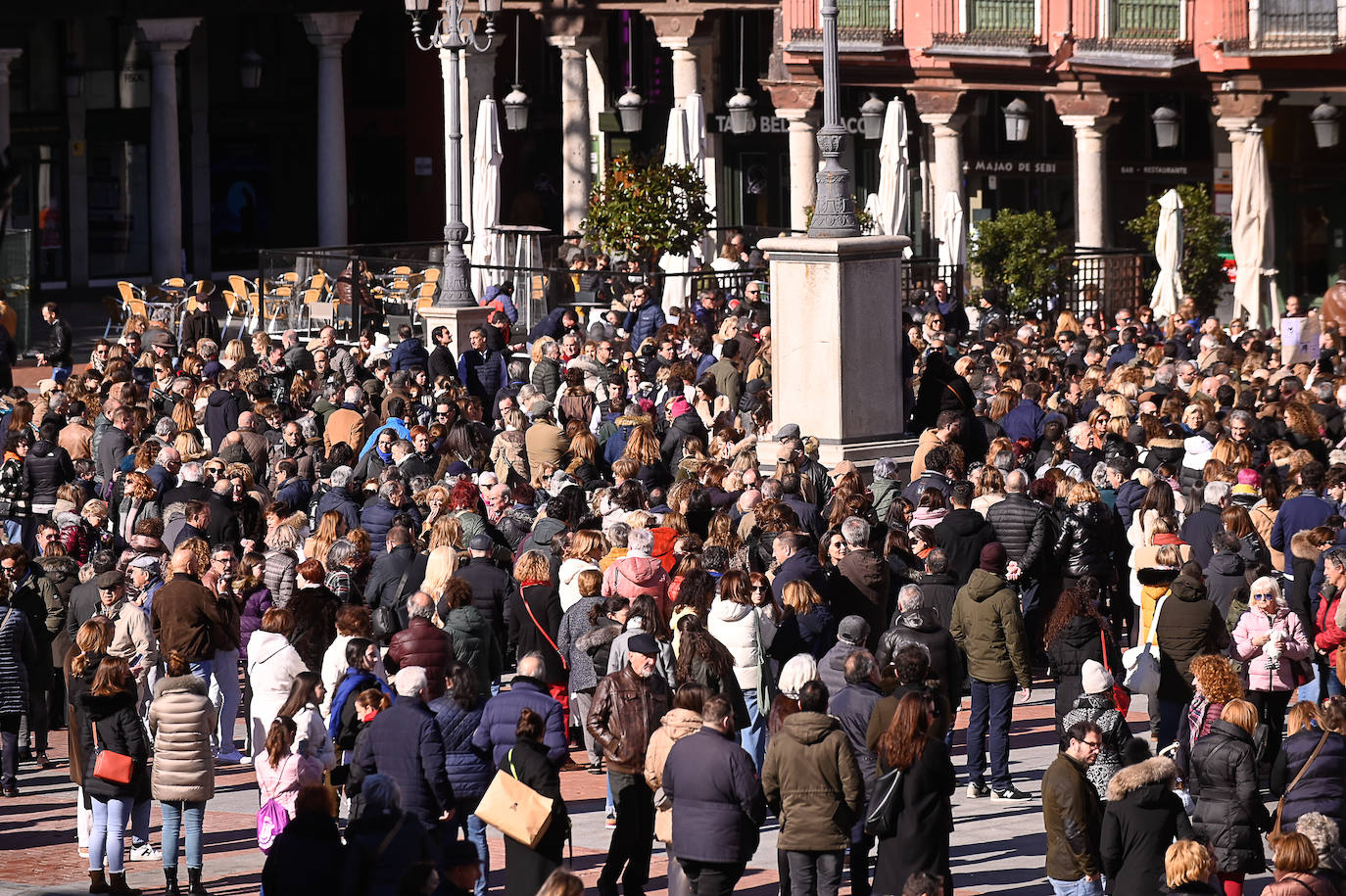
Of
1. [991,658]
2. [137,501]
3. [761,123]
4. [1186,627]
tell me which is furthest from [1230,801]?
[761,123]

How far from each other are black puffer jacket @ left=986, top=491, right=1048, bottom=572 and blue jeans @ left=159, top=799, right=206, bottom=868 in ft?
19.7

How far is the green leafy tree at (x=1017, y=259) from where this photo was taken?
33.2 m

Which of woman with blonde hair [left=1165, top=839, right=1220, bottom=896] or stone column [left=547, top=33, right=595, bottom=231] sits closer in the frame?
woman with blonde hair [left=1165, top=839, right=1220, bottom=896]

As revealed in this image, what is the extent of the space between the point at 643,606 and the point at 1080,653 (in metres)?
2.56

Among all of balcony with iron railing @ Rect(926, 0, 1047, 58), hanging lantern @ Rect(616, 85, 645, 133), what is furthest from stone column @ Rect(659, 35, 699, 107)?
balcony with iron railing @ Rect(926, 0, 1047, 58)

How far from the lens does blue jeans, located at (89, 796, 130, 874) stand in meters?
13.5

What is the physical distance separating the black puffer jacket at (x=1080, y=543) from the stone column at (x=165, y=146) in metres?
29.2

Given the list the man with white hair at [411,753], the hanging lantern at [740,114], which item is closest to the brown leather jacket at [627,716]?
the man with white hair at [411,753]

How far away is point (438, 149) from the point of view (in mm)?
49625

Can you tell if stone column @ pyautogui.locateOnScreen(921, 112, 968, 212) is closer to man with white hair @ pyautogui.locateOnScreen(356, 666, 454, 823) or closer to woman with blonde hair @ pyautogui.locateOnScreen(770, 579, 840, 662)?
woman with blonde hair @ pyautogui.locateOnScreen(770, 579, 840, 662)

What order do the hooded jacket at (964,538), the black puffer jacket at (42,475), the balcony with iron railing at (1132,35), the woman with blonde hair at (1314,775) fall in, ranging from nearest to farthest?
the woman with blonde hair at (1314,775), the hooded jacket at (964,538), the black puffer jacket at (42,475), the balcony with iron railing at (1132,35)

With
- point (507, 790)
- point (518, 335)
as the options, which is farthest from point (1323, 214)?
point (507, 790)

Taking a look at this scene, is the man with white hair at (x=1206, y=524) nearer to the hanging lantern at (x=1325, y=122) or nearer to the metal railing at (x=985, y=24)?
the hanging lantern at (x=1325, y=122)

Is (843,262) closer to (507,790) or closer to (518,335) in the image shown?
(507,790)
